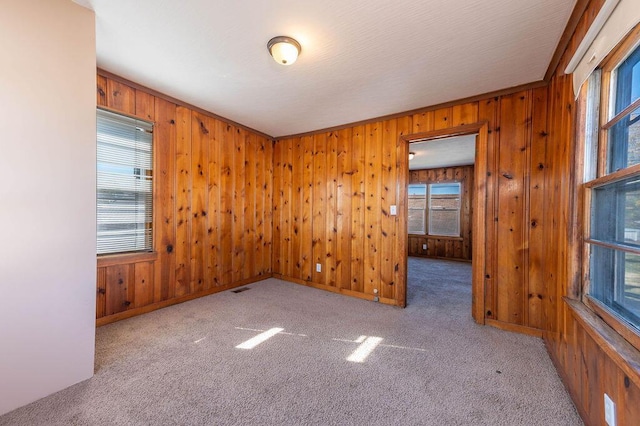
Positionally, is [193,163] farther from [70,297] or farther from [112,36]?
[70,297]

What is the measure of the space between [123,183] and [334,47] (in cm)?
241

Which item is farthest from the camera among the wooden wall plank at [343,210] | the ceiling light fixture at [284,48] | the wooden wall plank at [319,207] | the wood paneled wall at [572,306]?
the wooden wall plank at [319,207]

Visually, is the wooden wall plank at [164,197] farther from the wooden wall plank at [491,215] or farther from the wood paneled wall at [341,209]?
the wooden wall plank at [491,215]

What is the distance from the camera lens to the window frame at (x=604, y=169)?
1.16 metres

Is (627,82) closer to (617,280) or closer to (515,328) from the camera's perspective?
(617,280)

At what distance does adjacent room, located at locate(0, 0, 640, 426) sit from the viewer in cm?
140

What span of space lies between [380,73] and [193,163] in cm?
238

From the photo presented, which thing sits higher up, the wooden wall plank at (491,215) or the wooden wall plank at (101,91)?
the wooden wall plank at (101,91)

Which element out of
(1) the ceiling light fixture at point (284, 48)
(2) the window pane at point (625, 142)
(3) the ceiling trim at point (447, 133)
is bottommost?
(2) the window pane at point (625, 142)

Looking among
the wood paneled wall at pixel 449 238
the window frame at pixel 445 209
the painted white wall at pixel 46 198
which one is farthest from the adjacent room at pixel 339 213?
the window frame at pixel 445 209

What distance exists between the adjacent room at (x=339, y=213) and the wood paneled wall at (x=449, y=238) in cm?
324

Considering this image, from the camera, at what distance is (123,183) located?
262 cm

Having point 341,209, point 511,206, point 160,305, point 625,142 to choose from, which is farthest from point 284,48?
point 160,305

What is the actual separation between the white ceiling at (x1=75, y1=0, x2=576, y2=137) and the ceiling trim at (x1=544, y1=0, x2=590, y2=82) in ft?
0.12
